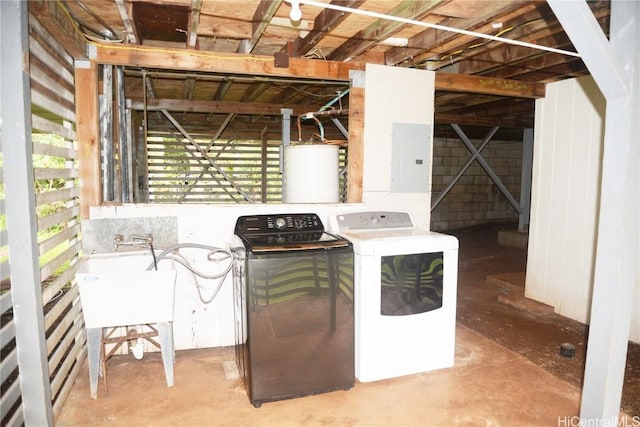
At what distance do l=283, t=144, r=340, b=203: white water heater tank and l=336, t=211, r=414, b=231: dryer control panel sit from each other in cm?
40

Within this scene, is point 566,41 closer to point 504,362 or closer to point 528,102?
point 504,362

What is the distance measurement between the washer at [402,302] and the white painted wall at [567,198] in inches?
66.8

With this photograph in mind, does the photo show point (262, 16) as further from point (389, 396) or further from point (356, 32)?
point (389, 396)

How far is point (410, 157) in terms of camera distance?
3352mm

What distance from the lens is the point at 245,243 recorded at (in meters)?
2.33

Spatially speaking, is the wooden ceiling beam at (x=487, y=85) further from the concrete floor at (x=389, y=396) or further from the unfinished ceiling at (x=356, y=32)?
the concrete floor at (x=389, y=396)

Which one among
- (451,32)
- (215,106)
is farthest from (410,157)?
(215,106)

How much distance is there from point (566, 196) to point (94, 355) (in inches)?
153

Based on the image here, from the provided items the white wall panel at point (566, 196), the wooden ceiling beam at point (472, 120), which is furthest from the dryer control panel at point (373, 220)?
the wooden ceiling beam at point (472, 120)

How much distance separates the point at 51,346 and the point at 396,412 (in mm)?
1804

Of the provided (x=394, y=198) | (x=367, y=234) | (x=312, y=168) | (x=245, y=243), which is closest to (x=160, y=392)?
(x=245, y=243)

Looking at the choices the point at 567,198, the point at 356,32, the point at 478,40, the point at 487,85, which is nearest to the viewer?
the point at 356,32

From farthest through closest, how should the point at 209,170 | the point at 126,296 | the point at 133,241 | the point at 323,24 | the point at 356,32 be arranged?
the point at 209,170, the point at 356,32, the point at 133,241, the point at 323,24, the point at 126,296

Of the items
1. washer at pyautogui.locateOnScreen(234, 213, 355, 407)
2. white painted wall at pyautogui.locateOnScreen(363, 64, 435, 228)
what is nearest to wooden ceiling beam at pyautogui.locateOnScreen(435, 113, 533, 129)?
white painted wall at pyautogui.locateOnScreen(363, 64, 435, 228)
